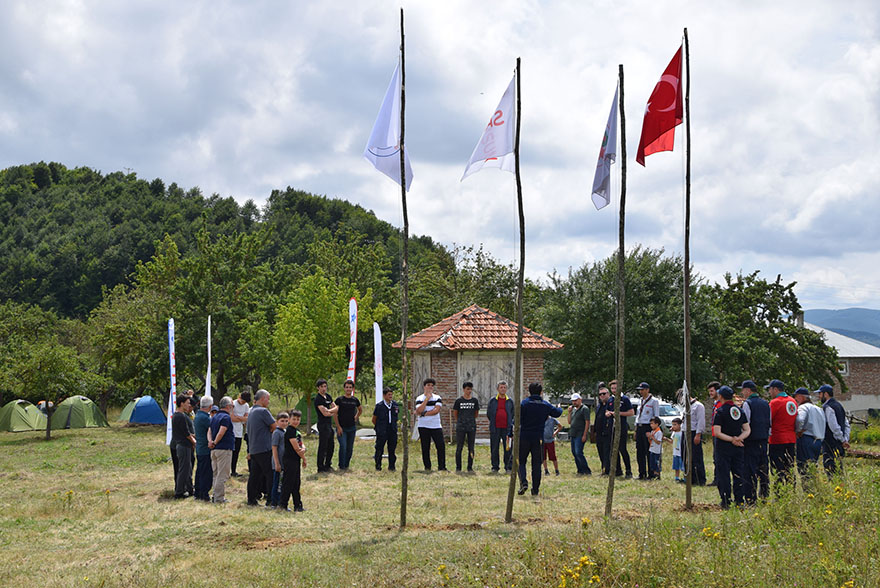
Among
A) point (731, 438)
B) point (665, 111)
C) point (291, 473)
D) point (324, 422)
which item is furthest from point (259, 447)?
point (665, 111)

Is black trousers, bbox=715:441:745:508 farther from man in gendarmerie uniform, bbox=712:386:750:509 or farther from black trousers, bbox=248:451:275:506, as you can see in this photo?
black trousers, bbox=248:451:275:506

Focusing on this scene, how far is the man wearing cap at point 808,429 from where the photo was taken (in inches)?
470

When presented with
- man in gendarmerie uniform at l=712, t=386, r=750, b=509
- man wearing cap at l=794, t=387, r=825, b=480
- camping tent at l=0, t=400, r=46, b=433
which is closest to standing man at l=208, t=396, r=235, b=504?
man in gendarmerie uniform at l=712, t=386, r=750, b=509

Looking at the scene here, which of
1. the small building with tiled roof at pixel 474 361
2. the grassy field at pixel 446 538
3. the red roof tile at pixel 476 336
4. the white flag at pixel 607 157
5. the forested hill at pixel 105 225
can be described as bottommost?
the grassy field at pixel 446 538

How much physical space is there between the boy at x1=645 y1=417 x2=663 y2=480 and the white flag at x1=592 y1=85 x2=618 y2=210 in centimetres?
543

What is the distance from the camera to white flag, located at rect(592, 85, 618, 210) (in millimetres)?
10141

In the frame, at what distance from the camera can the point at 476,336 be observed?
73.2ft

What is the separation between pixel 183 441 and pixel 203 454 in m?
0.41

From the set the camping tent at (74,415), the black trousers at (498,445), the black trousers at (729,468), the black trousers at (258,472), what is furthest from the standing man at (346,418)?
the camping tent at (74,415)

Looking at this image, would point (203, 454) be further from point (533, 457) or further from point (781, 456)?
point (781, 456)

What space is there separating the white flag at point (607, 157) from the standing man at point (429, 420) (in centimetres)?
587

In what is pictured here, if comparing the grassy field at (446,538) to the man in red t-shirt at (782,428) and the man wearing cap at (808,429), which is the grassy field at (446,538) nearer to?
the man in red t-shirt at (782,428)

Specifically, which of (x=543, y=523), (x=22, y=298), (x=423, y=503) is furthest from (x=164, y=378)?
(x=22, y=298)

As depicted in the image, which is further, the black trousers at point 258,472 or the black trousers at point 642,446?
the black trousers at point 642,446
